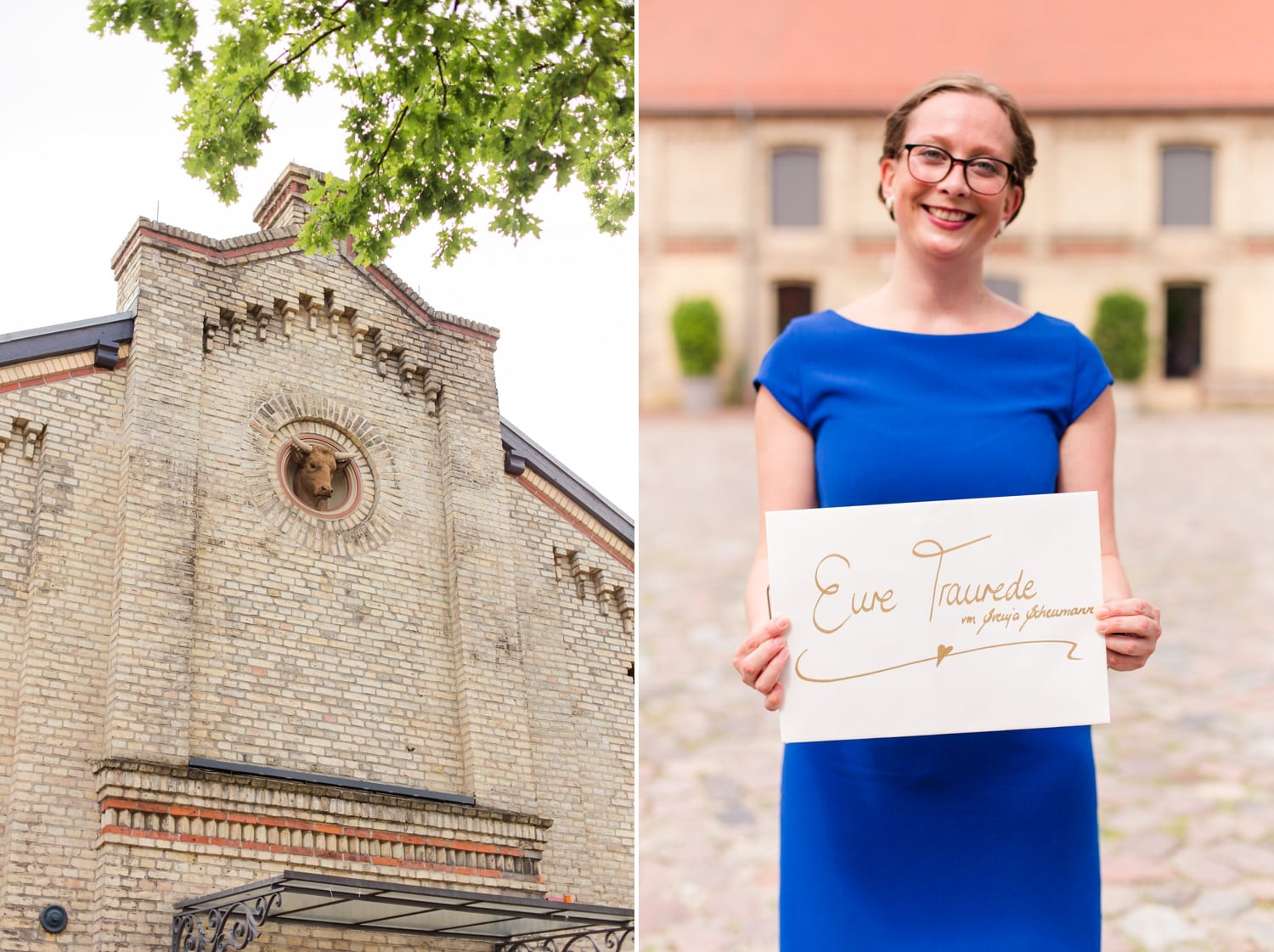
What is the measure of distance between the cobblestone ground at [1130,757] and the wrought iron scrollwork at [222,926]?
1464mm

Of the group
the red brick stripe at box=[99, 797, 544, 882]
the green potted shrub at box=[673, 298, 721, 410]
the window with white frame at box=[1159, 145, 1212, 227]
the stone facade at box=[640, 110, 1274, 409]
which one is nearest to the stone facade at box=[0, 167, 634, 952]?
the red brick stripe at box=[99, 797, 544, 882]

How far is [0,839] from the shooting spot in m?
5.38

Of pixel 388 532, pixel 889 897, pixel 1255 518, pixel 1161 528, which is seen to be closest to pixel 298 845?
pixel 388 532

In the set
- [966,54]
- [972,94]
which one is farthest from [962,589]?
[966,54]

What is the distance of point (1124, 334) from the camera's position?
26.8 meters

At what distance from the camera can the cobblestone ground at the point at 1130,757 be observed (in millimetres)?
5367

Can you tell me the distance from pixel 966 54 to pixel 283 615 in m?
26.4

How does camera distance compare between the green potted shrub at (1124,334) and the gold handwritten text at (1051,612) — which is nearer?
the gold handwritten text at (1051,612)

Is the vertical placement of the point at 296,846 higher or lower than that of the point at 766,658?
lower

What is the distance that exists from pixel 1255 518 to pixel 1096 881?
13782 mm

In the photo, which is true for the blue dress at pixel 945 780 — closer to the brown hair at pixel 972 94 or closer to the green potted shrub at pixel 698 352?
the brown hair at pixel 972 94

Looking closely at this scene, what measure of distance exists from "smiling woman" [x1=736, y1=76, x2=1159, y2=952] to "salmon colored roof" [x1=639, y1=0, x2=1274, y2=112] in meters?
27.2

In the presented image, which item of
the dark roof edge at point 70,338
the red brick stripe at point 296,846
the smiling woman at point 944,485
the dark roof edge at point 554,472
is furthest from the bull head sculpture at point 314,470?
the smiling woman at point 944,485

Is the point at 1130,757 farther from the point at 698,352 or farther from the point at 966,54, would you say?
the point at 966,54
